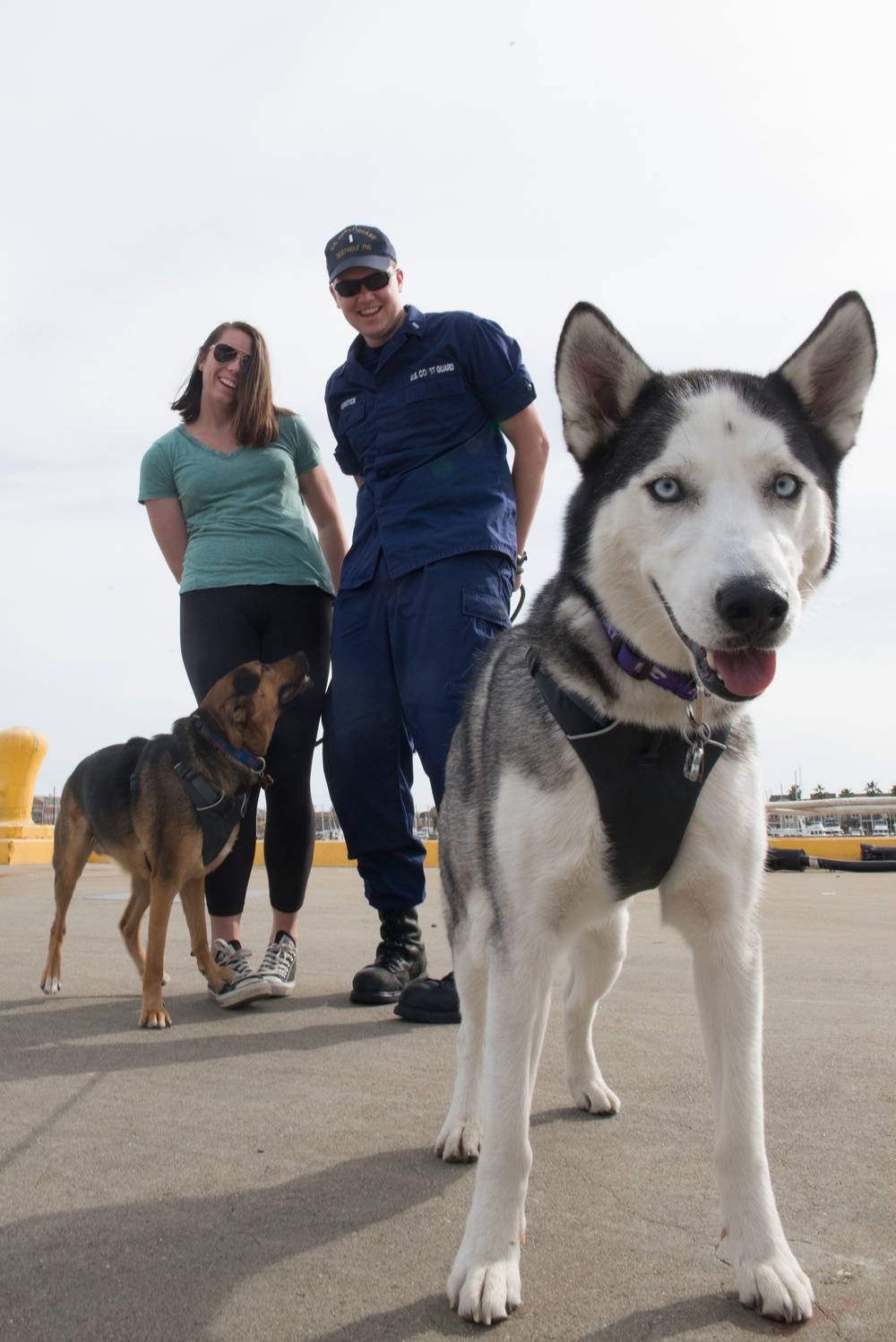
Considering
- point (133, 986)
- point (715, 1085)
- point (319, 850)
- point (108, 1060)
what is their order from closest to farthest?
point (715, 1085)
point (108, 1060)
point (133, 986)
point (319, 850)

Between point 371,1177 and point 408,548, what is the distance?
223 cm

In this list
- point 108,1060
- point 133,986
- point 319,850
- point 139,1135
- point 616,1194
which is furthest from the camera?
point 319,850

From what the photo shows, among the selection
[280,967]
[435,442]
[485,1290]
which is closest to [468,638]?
[435,442]

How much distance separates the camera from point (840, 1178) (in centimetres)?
202

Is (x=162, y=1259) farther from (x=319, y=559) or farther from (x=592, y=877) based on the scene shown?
(x=319, y=559)

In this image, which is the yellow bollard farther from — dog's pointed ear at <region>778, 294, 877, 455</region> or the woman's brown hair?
dog's pointed ear at <region>778, 294, 877, 455</region>

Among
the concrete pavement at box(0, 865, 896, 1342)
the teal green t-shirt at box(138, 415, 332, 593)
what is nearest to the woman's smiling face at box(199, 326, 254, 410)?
the teal green t-shirt at box(138, 415, 332, 593)

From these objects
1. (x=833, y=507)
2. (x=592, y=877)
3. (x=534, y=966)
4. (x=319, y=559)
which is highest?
(x=319, y=559)

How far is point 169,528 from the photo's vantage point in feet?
14.6

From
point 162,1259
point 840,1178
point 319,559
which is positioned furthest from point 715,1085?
point 319,559

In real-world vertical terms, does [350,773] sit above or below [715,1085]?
above

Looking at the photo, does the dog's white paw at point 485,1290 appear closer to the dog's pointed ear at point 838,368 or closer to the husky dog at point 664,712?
the husky dog at point 664,712

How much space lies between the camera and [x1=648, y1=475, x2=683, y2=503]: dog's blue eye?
1797 mm

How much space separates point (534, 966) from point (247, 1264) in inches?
28.4
